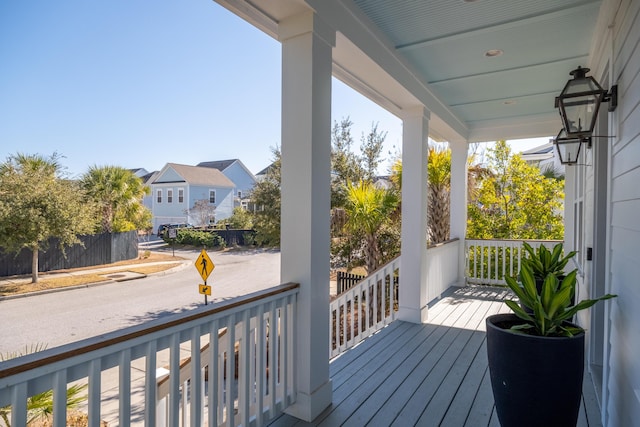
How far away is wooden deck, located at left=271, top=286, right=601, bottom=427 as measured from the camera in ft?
7.07

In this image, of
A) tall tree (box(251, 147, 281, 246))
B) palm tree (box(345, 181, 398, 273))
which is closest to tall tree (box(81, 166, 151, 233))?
tall tree (box(251, 147, 281, 246))

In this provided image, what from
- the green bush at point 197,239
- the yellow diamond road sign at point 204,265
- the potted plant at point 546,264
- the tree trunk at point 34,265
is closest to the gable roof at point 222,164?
the green bush at point 197,239

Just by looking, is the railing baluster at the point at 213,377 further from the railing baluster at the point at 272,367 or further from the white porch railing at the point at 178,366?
the railing baluster at the point at 272,367

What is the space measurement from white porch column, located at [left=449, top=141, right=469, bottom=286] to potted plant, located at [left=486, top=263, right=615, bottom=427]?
4.35 metres

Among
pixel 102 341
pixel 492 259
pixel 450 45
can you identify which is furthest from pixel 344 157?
pixel 102 341

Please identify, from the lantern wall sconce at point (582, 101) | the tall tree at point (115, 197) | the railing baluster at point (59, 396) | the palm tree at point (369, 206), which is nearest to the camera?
the railing baluster at point (59, 396)

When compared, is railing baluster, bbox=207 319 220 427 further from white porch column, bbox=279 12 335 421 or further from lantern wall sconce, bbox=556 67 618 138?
lantern wall sconce, bbox=556 67 618 138

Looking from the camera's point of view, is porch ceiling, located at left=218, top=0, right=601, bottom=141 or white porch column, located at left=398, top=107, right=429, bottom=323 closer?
porch ceiling, located at left=218, top=0, right=601, bottom=141

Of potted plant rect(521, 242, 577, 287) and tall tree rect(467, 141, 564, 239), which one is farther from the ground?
tall tree rect(467, 141, 564, 239)

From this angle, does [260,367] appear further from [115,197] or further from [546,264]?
[115,197]

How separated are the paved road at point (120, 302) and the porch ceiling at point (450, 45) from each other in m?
5.96

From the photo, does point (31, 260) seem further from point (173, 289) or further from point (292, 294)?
point (292, 294)

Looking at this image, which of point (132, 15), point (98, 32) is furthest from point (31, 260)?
point (132, 15)

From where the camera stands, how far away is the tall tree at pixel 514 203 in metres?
7.20
